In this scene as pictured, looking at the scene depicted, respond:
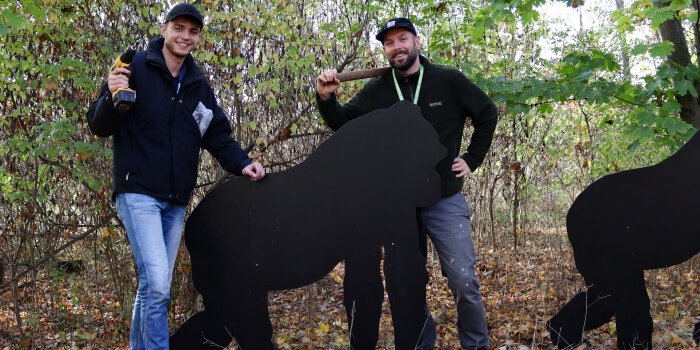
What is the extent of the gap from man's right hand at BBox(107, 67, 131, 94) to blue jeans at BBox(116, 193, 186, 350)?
594 millimetres

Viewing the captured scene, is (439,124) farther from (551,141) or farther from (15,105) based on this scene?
(551,141)

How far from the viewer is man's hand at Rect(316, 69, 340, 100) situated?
3252mm

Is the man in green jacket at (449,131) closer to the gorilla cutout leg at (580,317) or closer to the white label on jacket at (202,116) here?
the gorilla cutout leg at (580,317)

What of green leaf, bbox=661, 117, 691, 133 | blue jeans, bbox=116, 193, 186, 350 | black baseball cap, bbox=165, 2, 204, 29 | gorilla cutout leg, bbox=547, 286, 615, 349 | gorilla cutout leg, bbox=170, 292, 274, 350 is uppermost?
black baseball cap, bbox=165, 2, 204, 29

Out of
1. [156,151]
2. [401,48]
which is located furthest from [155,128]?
[401,48]

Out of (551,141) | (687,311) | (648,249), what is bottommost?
(687,311)

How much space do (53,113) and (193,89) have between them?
299 centimetres

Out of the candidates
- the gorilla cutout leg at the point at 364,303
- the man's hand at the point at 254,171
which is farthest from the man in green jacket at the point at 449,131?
the man's hand at the point at 254,171

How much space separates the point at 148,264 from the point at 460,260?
1.85 metres

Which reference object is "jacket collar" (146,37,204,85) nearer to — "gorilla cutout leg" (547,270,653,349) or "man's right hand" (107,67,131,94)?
"man's right hand" (107,67,131,94)

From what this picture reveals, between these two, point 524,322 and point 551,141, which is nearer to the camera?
point 524,322

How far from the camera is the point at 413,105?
3129 mm

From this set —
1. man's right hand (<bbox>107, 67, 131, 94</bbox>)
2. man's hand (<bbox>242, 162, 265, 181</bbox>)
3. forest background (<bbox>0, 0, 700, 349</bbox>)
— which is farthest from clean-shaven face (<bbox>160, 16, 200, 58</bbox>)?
forest background (<bbox>0, 0, 700, 349</bbox>)

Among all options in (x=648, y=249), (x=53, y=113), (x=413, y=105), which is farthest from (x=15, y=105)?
(x=648, y=249)
